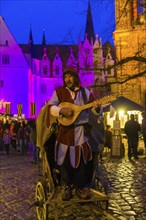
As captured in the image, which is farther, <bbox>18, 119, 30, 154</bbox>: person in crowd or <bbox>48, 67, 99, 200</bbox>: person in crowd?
<bbox>18, 119, 30, 154</bbox>: person in crowd

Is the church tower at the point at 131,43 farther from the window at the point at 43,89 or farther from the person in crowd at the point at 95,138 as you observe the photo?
the window at the point at 43,89

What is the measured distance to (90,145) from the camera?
16.0 ft

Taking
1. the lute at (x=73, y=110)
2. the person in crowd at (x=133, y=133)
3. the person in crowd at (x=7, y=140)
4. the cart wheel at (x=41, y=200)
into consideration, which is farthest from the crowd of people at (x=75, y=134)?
the person in crowd at (x=7, y=140)

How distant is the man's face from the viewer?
15.7ft

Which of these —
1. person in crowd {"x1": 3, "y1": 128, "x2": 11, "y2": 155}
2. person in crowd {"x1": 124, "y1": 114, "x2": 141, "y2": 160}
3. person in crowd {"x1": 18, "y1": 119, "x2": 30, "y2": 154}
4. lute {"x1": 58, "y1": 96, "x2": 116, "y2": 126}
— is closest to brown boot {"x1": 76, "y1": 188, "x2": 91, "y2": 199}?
lute {"x1": 58, "y1": 96, "x2": 116, "y2": 126}

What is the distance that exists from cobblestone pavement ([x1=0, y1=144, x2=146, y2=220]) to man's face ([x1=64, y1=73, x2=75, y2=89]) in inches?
66.3

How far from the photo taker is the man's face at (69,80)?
478 centimetres

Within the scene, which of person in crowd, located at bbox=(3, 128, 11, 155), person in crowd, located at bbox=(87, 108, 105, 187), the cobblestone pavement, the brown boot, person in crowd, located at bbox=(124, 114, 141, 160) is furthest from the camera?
person in crowd, located at bbox=(3, 128, 11, 155)

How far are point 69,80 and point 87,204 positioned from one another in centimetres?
176

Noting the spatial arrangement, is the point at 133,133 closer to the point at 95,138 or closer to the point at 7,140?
the point at 7,140

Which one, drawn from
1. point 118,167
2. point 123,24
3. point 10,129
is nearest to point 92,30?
point 123,24

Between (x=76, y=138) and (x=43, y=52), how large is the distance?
232 feet

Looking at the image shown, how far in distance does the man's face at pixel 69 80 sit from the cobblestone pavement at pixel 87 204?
1.68m

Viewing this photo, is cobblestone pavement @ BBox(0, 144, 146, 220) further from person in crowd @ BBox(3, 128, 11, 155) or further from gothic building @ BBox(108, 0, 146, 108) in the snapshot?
gothic building @ BBox(108, 0, 146, 108)
